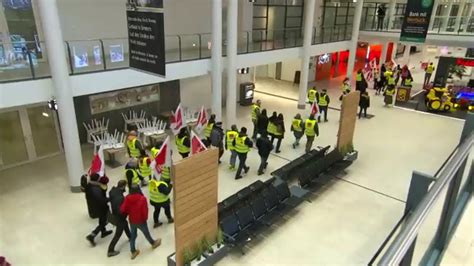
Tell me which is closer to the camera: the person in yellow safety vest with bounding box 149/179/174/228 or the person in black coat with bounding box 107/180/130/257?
the person in black coat with bounding box 107/180/130/257

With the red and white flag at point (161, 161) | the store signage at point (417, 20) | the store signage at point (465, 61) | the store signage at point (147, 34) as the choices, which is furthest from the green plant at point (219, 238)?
the store signage at point (465, 61)

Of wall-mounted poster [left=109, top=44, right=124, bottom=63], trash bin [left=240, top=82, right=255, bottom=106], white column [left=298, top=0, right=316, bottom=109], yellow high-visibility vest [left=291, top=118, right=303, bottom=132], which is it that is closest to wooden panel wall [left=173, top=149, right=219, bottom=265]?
wall-mounted poster [left=109, top=44, right=124, bottom=63]

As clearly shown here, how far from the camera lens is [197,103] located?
55.3 ft

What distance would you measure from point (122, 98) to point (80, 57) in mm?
4047

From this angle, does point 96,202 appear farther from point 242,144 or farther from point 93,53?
point 93,53

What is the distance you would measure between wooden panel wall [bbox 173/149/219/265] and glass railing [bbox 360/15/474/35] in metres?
17.9

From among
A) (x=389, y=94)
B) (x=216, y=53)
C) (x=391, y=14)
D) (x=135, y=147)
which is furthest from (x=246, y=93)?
(x=391, y=14)

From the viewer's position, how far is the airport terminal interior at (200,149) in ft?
22.5

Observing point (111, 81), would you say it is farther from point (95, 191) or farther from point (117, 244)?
point (117, 244)

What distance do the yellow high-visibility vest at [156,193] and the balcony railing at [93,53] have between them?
415 cm

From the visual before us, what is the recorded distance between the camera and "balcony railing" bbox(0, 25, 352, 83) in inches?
352

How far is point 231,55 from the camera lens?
527 inches

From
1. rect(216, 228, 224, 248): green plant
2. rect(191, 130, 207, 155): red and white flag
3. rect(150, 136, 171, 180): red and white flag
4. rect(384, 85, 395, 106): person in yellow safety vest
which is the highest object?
rect(191, 130, 207, 155): red and white flag

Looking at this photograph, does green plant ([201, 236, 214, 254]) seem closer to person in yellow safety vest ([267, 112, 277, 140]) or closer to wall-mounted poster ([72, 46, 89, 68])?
person in yellow safety vest ([267, 112, 277, 140])
